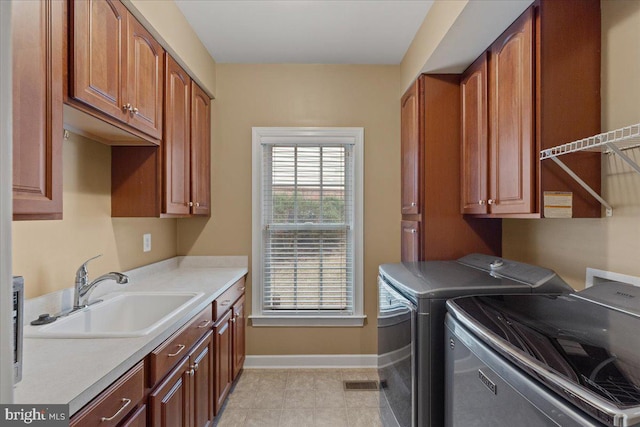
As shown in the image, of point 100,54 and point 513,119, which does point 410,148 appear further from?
point 100,54

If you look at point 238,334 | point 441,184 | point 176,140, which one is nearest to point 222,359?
point 238,334

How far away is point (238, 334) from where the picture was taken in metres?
2.54

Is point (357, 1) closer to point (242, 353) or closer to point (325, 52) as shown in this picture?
point (325, 52)

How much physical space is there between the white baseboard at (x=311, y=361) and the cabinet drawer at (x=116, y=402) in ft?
5.76

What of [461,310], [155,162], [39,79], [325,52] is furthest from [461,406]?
[325,52]

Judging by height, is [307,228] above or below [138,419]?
above

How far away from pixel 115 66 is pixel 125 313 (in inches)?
50.2

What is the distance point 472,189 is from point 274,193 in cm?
155

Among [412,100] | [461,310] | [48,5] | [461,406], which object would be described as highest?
[412,100]

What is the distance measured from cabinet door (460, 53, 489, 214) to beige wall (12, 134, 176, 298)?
87.9 inches

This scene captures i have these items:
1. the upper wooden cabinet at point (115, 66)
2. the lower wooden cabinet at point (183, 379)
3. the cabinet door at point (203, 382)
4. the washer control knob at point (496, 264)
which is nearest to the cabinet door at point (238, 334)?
the lower wooden cabinet at point (183, 379)

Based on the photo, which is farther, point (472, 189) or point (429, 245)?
point (429, 245)

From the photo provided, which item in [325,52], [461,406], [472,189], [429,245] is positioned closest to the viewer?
[461,406]

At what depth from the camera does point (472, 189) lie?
212 cm
